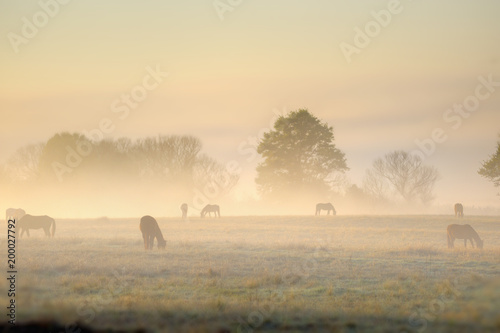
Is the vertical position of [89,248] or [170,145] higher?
[170,145]

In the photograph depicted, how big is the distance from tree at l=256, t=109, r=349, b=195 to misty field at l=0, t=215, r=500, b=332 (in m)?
33.7

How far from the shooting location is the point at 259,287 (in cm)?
1458

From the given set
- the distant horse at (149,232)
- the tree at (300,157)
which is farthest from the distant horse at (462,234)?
the tree at (300,157)

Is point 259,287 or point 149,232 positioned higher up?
point 149,232

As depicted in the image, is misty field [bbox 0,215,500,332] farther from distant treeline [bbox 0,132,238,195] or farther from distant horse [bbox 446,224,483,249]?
distant treeline [bbox 0,132,238,195]

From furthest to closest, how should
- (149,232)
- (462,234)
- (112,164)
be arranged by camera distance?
(112,164)
(462,234)
(149,232)

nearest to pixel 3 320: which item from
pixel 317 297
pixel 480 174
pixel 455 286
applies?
pixel 317 297

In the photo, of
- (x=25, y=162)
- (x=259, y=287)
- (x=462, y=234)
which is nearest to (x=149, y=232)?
(x=259, y=287)

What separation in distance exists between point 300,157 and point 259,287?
52.6 m

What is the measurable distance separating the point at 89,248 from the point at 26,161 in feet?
223

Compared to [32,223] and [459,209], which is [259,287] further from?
[459,209]

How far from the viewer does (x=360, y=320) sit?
339 inches

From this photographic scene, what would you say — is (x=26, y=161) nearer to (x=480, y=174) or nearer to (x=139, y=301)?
(x=480, y=174)

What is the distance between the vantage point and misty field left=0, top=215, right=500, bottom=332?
26.0 ft
